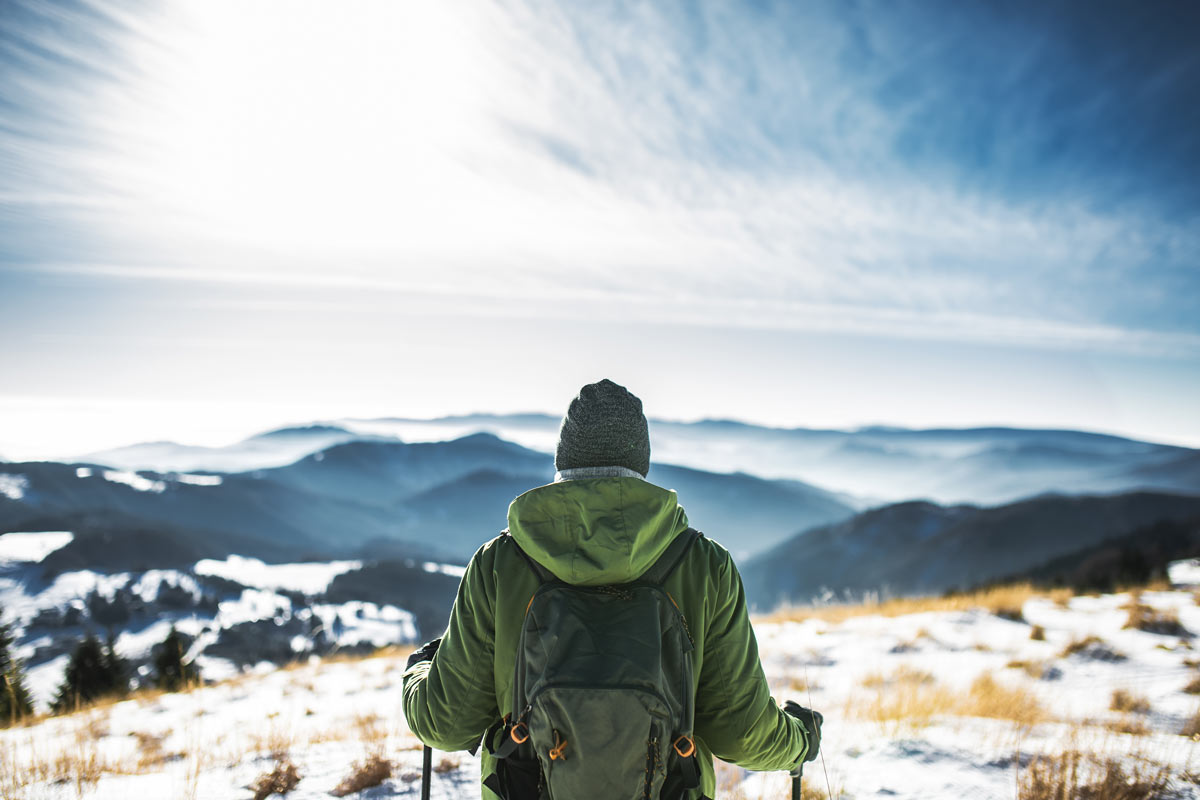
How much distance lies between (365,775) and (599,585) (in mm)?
3037

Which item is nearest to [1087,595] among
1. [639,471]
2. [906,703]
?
[906,703]

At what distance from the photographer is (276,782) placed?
353cm

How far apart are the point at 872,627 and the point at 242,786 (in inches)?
357

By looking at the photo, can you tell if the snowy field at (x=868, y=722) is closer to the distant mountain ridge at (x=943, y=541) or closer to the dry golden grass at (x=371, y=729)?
the dry golden grass at (x=371, y=729)

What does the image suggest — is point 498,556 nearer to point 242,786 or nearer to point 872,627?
point 242,786

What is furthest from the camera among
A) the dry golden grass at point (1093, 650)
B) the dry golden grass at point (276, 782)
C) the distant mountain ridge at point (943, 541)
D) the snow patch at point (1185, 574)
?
the distant mountain ridge at point (943, 541)

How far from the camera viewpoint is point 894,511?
18762 cm

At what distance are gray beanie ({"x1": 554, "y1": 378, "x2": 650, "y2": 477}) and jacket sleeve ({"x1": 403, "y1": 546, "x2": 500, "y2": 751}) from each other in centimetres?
42

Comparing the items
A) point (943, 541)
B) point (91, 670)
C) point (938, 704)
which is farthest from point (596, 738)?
point (943, 541)

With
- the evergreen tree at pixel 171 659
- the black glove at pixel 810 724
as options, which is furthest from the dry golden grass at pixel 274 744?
the evergreen tree at pixel 171 659

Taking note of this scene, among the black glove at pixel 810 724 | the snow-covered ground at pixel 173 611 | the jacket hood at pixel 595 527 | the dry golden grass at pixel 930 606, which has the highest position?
the jacket hood at pixel 595 527

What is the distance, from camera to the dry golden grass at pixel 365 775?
349 cm

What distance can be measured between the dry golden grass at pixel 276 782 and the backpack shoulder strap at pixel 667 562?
325 centimetres

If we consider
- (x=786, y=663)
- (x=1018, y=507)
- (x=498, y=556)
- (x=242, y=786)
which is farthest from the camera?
(x=1018, y=507)
